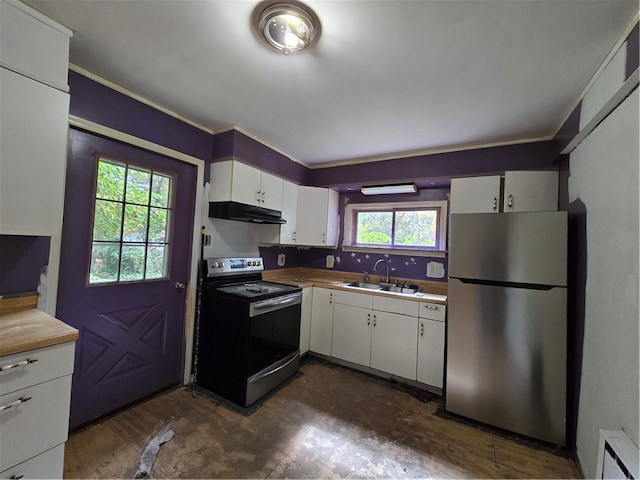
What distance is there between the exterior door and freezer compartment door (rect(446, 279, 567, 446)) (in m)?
2.28

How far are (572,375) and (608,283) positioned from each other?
31.7 inches

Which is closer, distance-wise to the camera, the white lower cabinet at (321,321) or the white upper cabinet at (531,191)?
the white upper cabinet at (531,191)

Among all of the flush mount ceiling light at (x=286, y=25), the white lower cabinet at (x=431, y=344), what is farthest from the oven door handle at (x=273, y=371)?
the flush mount ceiling light at (x=286, y=25)

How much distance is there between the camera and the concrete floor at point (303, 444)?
60.3 inches

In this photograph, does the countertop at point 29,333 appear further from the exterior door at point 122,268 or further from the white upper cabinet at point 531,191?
the white upper cabinet at point 531,191

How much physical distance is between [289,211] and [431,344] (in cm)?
195

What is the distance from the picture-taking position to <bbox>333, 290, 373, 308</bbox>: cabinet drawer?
Result: 106 inches

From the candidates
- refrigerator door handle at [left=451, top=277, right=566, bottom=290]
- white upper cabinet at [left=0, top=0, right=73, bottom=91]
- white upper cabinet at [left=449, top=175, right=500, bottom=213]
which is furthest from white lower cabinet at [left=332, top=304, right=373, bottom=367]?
white upper cabinet at [left=0, top=0, right=73, bottom=91]

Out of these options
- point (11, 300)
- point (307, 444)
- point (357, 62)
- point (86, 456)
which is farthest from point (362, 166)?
point (86, 456)

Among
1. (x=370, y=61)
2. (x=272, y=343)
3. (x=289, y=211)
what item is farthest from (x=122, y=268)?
(x=370, y=61)

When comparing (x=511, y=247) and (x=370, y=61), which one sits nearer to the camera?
(x=370, y=61)

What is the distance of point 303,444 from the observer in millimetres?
1738

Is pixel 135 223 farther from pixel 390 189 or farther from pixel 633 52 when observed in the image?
pixel 633 52

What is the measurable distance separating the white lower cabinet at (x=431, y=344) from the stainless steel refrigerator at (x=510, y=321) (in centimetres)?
23
